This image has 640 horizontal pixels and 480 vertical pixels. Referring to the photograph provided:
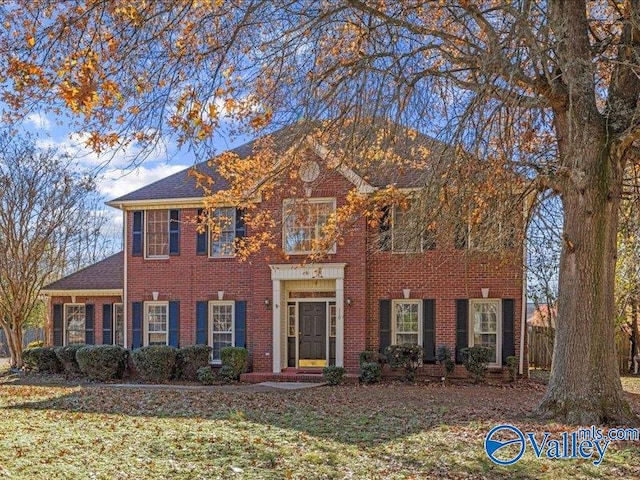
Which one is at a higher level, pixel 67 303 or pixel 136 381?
pixel 67 303

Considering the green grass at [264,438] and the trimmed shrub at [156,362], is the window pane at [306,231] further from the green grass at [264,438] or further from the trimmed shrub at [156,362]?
the green grass at [264,438]

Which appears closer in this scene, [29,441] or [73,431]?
[29,441]

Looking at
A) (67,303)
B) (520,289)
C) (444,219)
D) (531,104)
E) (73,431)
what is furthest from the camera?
(67,303)

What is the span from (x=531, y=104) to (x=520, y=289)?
8.44m

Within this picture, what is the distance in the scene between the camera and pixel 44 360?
20.0 m

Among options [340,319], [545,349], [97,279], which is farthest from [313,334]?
[545,349]

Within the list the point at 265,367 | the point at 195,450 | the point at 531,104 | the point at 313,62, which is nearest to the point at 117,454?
the point at 195,450

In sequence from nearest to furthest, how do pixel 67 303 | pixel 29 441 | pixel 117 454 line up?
1. pixel 117 454
2. pixel 29 441
3. pixel 67 303

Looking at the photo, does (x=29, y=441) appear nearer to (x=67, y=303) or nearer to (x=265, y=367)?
(x=265, y=367)

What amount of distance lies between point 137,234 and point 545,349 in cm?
1454

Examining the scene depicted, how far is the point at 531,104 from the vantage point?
10109 millimetres

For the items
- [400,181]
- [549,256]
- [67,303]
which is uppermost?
[400,181]

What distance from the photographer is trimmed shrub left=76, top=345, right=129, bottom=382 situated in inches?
735

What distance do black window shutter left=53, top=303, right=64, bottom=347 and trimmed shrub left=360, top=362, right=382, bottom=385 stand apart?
33.7 feet
